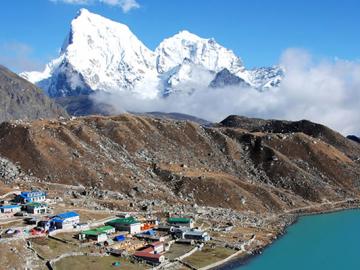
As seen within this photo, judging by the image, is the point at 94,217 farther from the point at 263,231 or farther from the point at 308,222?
the point at 308,222

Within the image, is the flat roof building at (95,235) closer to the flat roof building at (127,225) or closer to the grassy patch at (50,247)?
the grassy patch at (50,247)

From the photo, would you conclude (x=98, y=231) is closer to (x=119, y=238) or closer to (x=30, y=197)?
(x=119, y=238)

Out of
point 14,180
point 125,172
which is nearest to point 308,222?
point 125,172

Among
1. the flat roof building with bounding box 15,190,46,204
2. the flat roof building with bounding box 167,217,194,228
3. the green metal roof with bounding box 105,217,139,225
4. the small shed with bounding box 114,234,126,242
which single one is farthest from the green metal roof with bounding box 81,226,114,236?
the flat roof building with bounding box 15,190,46,204

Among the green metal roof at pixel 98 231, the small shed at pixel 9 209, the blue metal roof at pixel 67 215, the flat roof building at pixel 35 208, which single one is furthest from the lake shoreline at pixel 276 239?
the small shed at pixel 9 209

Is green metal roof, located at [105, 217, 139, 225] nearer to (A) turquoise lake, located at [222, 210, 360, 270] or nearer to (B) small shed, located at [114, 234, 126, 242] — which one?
(B) small shed, located at [114, 234, 126, 242]
